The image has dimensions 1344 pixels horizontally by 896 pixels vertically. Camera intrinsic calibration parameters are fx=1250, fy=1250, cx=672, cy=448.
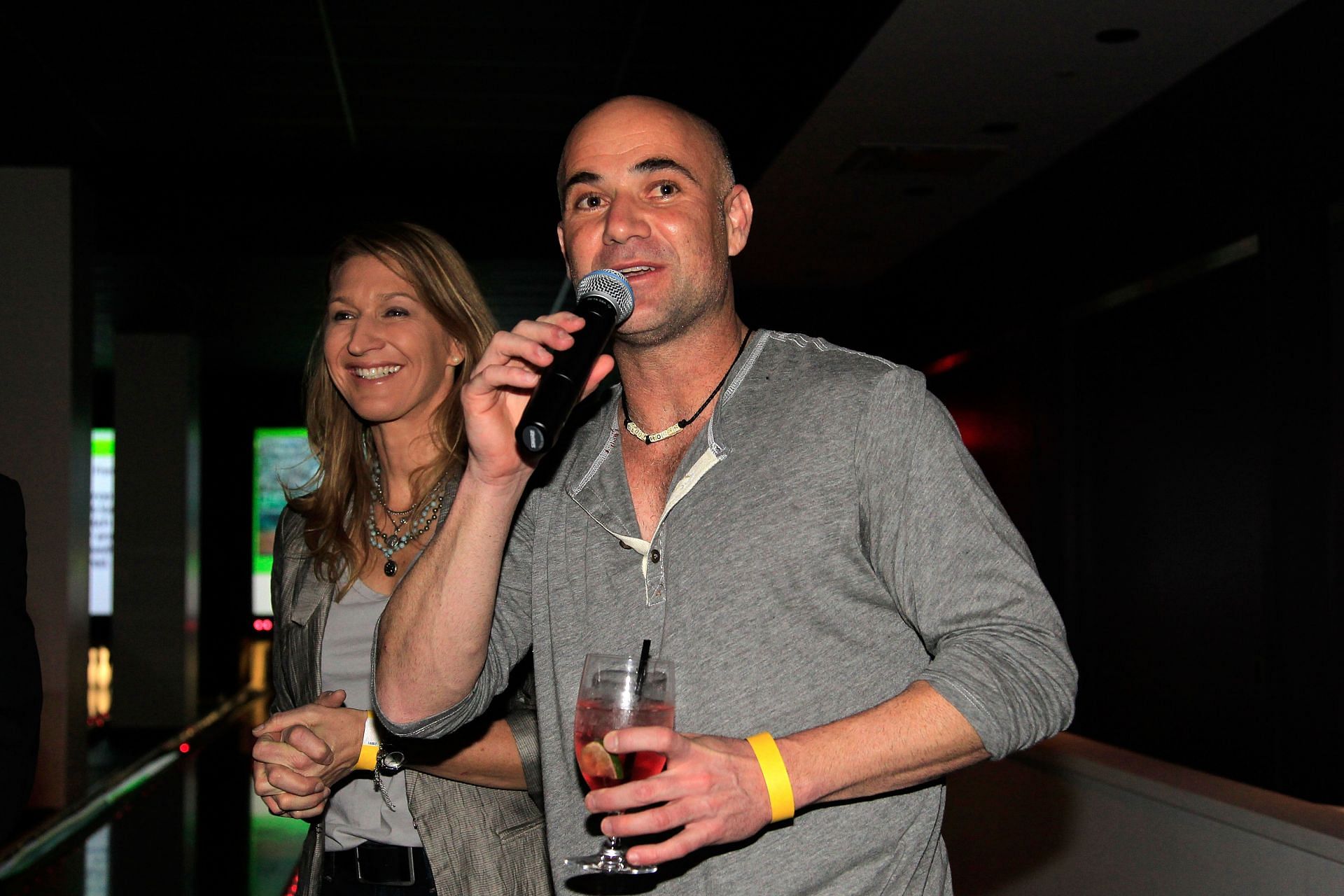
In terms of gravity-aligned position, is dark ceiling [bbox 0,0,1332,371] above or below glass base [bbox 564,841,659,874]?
above

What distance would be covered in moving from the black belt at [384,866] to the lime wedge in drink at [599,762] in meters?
0.82

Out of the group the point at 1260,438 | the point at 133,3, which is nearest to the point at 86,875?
the point at 133,3

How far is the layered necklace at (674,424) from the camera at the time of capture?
1648 mm

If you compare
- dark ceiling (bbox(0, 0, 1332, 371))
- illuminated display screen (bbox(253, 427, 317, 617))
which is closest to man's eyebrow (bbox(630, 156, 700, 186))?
dark ceiling (bbox(0, 0, 1332, 371))

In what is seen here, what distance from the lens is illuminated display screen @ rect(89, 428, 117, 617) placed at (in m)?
12.8

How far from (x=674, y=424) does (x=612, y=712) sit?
499 millimetres

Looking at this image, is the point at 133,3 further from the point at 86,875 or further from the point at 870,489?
the point at 870,489

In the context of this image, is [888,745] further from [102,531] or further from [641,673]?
[102,531]

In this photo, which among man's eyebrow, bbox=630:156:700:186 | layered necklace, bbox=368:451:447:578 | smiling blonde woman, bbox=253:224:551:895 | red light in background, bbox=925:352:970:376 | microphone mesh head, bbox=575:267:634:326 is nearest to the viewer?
microphone mesh head, bbox=575:267:634:326

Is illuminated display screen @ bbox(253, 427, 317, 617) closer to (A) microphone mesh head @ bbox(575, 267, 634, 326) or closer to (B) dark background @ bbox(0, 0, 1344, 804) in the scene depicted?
(B) dark background @ bbox(0, 0, 1344, 804)

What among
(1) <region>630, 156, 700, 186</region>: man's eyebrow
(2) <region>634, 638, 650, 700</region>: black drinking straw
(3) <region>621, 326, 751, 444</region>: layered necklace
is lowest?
(2) <region>634, 638, 650, 700</region>: black drinking straw

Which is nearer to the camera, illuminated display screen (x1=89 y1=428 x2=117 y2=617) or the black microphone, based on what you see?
the black microphone

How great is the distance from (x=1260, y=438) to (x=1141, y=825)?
2.20 metres

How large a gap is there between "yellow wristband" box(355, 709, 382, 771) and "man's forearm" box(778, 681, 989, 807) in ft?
3.16
